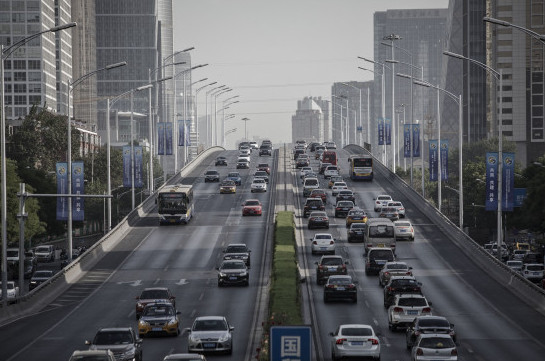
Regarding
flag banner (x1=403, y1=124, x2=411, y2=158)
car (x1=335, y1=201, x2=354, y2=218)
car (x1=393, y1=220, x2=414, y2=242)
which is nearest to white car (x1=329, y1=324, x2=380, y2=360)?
car (x1=393, y1=220, x2=414, y2=242)

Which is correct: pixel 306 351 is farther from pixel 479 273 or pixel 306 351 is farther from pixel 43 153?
pixel 43 153

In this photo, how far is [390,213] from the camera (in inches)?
3880

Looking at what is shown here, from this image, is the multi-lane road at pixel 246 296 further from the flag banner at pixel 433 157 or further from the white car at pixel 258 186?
the white car at pixel 258 186

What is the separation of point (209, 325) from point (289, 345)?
20368 millimetres

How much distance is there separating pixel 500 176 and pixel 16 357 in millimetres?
36683

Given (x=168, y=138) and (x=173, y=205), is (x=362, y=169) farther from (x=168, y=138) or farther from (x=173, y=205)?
(x=173, y=205)

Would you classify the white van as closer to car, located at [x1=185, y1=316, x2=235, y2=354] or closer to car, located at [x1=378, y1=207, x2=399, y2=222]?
car, located at [x1=378, y1=207, x2=399, y2=222]

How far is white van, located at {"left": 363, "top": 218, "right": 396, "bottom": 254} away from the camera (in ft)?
259

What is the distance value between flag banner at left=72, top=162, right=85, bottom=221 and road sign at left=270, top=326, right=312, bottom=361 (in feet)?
176

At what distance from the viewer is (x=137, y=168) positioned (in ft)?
335

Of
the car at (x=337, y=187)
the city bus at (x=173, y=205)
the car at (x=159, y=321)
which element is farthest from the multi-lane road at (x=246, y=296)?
the car at (x=337, y=187)

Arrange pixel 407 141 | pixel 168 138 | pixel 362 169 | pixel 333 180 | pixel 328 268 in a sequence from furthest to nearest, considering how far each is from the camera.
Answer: pixel 362 169, pixel 333 180, pixel 168 138, pixel 407 141, pixel 328 268

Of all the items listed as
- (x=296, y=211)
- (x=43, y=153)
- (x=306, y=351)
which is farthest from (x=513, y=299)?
(x=43, y=153)

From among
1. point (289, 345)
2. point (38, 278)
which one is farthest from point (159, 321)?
point (38, 278)
